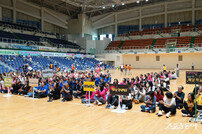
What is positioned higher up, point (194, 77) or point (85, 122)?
point (194, 77)

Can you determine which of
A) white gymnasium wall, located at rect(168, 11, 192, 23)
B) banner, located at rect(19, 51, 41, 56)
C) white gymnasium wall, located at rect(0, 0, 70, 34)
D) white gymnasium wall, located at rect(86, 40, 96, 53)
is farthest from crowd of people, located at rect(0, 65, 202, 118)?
white gymnasium wall, located at rect(168, 11, 192, 23)

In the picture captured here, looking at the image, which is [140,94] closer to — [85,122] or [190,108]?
[190,108]

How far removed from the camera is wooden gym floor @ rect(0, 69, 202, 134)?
5.08 m

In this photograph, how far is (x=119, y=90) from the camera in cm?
727

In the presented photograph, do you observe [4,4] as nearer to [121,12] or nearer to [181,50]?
[121,12]

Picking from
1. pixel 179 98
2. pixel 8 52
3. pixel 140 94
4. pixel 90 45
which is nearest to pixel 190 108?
pixel 179 98

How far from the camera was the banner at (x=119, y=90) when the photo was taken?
7111 millimetres

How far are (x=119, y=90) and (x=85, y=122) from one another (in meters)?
Answer: 2.15

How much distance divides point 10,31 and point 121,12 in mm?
26118

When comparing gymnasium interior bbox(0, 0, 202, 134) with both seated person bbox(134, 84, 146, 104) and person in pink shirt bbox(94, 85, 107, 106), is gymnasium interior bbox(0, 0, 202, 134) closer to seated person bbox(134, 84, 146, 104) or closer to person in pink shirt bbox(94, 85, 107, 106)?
person in pink shirt bbox(94, 85, 107, 106)

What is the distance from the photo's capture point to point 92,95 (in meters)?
8.91

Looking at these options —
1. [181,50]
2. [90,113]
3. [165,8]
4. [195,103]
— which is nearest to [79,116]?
[90,113]

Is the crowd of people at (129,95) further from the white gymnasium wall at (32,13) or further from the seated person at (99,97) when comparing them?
the white gymnasium wall at (32,13)

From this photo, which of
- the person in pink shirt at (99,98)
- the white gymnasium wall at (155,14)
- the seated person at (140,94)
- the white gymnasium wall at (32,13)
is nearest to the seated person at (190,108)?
the seated person at (140,94)
